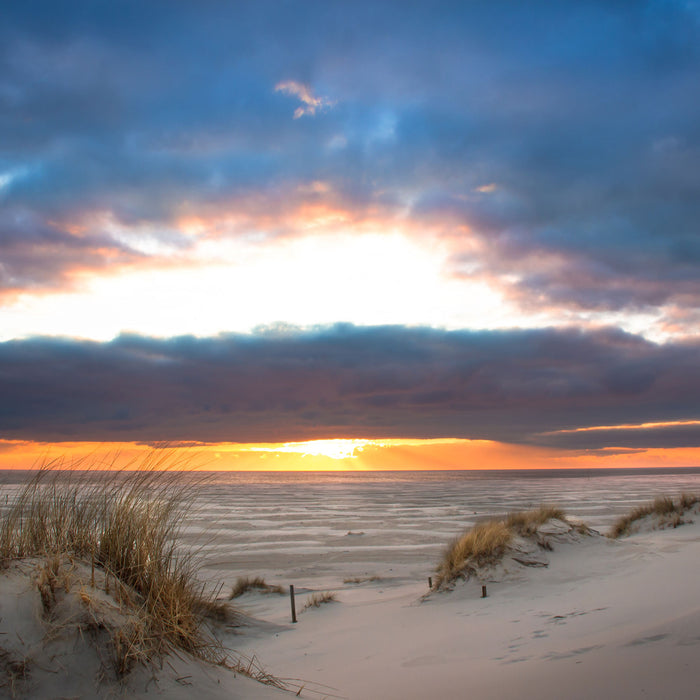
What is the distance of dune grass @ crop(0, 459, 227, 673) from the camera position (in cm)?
396

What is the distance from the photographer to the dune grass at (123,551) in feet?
13.0

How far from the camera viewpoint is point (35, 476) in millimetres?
5371

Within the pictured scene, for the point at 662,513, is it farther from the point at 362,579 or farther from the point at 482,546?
the point at 362,579

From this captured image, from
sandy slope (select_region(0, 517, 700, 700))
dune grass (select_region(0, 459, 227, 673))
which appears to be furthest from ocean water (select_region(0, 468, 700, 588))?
sandy slope (select_region(0, 517, 700, 700))

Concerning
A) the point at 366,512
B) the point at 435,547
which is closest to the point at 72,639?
the point at 435,547

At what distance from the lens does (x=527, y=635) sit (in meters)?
7.33

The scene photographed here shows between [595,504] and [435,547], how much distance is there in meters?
24.7

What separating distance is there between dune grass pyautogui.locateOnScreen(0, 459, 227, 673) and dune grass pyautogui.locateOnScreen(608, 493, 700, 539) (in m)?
16.9

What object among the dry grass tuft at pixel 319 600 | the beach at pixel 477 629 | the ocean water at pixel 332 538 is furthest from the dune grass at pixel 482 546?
the ocean water at pixel 332 538

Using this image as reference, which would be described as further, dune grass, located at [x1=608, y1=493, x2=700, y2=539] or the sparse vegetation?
dune grass, located at [x1=608, y1=493, x2=700, y2=539]

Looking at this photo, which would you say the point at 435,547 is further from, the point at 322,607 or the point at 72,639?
the point at 72,639

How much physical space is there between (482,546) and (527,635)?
497cm

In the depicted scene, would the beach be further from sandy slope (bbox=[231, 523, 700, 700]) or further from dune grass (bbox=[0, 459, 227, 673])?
dune grass (bbox=[0, 459, 227, 673])

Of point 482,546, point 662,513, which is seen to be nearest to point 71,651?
point 482,546
